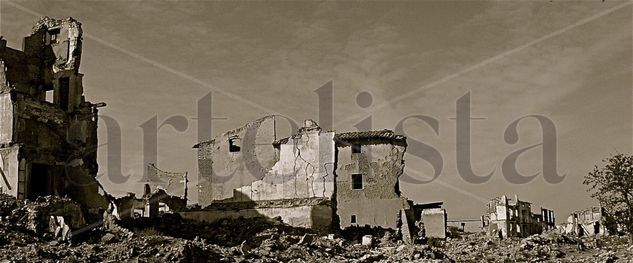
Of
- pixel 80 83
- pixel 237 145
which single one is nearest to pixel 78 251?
pixel 80 83

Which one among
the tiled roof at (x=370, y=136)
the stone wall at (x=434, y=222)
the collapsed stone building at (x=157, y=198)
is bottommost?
the stone wall at (x=434, y=222)

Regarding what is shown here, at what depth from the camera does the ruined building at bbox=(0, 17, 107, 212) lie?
97.6 feet

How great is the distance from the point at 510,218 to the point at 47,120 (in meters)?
25.0

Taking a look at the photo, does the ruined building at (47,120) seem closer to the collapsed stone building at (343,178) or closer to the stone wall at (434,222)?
the collapsed stone building at (343,178)

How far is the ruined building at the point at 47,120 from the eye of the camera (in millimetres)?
29734

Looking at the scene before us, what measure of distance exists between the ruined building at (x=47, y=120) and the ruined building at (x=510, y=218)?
20095 mm

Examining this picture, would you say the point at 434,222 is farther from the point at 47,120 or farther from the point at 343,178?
the point at 47,120

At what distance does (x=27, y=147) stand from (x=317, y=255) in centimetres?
1196

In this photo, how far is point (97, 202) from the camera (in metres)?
31.5

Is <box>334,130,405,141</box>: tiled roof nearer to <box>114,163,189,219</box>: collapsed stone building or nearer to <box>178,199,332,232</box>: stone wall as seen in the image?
Answer: <box>178,199,332,232</box>: stone wall

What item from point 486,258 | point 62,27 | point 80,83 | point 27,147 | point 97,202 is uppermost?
point 62,27

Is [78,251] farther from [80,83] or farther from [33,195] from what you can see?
[80,83]

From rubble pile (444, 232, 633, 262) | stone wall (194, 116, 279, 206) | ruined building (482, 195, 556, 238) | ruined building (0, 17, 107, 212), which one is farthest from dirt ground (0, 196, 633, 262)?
ruined building (482, 195, 556, 238)

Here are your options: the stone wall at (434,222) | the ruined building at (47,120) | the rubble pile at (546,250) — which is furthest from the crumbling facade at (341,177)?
the ruined building at (47,120)
